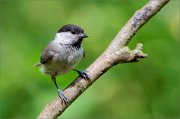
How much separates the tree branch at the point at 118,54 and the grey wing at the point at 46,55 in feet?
2.59

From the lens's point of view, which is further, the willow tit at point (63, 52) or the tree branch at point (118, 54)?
the willow tit at point (63, 52)

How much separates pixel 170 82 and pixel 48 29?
2.56ft

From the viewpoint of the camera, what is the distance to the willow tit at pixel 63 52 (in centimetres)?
244

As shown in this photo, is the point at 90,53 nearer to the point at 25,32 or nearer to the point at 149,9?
the point at 25,32

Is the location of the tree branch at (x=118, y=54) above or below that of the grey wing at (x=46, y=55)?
below

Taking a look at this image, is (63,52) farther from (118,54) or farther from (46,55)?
(118,54)

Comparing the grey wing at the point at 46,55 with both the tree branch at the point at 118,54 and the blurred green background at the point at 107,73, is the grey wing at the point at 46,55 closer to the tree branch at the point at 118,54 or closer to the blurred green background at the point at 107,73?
the blurred green background at the point at 107,73

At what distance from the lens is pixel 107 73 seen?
2611mm

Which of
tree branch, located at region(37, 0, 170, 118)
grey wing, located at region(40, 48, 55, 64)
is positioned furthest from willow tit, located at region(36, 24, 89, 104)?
tree branch, located at region(37, 0, 170, 118)

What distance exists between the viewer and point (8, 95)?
8.18 feet

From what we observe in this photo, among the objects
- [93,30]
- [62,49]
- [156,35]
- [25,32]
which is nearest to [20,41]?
[25,32]

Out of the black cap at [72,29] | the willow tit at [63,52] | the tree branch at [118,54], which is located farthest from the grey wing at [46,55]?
the tree branch at [118,54]

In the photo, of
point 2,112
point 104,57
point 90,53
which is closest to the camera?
point 104,57

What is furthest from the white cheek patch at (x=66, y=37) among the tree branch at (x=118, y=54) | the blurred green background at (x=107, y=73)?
the tree branch at (x=118, y=54)
